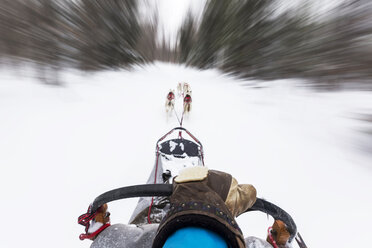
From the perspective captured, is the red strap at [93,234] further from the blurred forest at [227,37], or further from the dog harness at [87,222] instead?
the blurred forest at [227,37]

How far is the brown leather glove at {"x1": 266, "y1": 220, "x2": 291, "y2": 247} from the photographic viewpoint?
0.50 metres

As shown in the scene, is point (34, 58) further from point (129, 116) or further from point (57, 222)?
point (57, 222)

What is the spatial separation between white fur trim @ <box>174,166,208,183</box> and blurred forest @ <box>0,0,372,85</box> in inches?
156

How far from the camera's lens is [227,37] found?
10023 mm

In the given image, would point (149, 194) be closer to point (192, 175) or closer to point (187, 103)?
point (192, 175)

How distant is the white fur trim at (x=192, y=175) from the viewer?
1.56ft

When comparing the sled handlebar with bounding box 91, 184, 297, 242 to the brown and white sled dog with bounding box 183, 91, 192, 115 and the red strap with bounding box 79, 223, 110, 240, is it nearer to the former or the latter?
the red strap with bounding box 79, 223, 110, 240

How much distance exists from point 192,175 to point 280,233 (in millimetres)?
298

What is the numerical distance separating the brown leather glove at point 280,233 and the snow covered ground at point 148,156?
2.76 feet

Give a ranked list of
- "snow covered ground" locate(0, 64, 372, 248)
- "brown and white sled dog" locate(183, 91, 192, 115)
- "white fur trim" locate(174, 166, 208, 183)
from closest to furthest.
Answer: "white fur trim" locate(174, 166, 208, 183), "snow covered ground" locate(0, 64, 372, 248), "brown and white sled dog" locate(183, 91, 192, 115)

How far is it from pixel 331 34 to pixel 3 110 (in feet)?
21.3

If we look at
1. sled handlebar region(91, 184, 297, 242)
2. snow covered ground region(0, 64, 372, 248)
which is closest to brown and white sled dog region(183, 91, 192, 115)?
snow covered ground region(0, 64, 372, 248)

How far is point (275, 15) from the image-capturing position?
22.9ft

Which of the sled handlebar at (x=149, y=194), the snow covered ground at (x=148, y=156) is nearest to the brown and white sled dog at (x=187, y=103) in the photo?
the snow covered ground at (x=148, y=156)
